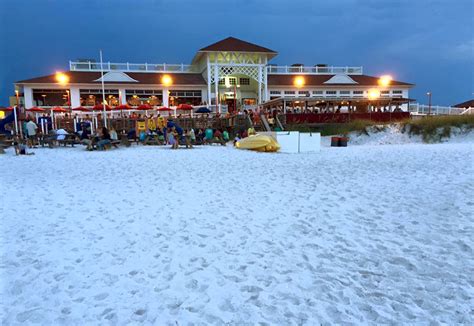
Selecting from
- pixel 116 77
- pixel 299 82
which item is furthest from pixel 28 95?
pixel 299 82

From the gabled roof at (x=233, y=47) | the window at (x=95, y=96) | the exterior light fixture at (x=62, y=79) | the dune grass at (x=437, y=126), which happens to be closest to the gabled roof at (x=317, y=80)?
the gabled roof at (x=233, y=47)

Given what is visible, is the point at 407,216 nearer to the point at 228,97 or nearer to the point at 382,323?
the point at 382,323

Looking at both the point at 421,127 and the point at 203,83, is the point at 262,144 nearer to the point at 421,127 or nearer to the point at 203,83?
the point at 421,127

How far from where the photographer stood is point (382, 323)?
287 centimetres

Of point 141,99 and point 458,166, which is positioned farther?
point 141,99

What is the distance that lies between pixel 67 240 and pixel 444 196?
6.50m

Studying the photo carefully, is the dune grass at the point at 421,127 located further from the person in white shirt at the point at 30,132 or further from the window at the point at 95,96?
the window at the point at 95,96

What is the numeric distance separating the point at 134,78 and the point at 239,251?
29288mm

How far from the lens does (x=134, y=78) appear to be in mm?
30375

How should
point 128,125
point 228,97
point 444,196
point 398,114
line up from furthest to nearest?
point 228,97 → point 398,114 → point 128,125 → point 444,196

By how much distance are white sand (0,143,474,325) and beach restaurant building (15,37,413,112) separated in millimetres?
20924

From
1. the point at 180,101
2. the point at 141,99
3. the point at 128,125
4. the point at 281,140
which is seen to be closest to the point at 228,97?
the point at 180,101

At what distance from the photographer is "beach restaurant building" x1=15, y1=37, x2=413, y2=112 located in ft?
94.7

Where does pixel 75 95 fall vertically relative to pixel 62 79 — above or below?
below
